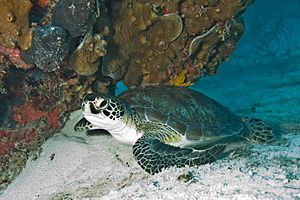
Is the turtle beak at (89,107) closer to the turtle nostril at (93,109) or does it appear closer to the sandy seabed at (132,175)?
the turtle nostril at (93,109)

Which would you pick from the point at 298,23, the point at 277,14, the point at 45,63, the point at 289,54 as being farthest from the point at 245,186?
the point at 298,23

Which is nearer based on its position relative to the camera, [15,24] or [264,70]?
[15,24]

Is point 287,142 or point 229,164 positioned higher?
point 229,164

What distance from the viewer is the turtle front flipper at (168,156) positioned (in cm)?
301

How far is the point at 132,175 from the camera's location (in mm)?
3271

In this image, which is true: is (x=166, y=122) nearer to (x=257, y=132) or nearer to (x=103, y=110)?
(x=103, y=110)

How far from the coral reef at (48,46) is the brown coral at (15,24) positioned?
0.14 meters


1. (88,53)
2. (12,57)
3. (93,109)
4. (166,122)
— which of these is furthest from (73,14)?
(166,122)

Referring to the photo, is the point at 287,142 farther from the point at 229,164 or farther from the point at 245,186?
the point at 245,186

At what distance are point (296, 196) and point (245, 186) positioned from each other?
Result: 350 millimetres

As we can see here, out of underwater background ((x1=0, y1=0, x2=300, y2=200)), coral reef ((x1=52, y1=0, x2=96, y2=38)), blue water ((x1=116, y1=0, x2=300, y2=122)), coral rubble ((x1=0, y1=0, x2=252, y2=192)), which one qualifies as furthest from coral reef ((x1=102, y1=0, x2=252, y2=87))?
blue water ((x1=116, y1=0, x2=300, y2=122))

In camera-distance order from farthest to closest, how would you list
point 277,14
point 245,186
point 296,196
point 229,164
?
point 277,14 < point 229,164 < point 245,186 < point 296,196

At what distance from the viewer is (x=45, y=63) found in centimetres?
333

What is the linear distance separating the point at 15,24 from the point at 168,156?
2.15 metres
